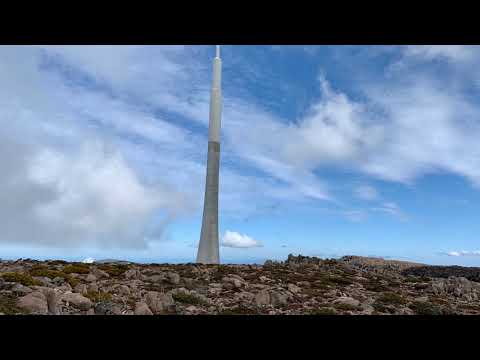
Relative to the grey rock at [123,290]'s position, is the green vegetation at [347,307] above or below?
below

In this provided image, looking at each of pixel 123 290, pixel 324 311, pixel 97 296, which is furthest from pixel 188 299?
pixel 324 311

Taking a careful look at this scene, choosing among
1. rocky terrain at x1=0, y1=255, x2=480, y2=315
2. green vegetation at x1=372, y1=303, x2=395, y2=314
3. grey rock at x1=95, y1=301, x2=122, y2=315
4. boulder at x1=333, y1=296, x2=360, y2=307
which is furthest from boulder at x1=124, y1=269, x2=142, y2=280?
green vegetation at x1=372, y1=303, x2=395, y2=314

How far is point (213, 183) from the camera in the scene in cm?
3014

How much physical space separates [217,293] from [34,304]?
7.24m

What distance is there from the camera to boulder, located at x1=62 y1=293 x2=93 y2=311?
13.1 m

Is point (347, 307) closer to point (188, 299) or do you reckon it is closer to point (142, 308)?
point (188, 299)

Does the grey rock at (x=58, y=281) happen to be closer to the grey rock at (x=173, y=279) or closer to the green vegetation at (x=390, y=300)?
the grey rock at (x=173, y=279)

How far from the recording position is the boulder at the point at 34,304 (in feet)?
39.2

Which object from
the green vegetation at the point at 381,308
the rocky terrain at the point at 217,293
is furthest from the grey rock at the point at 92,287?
the green vegetation at the point at 381,308

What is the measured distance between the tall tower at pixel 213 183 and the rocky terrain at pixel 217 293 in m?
5.00
